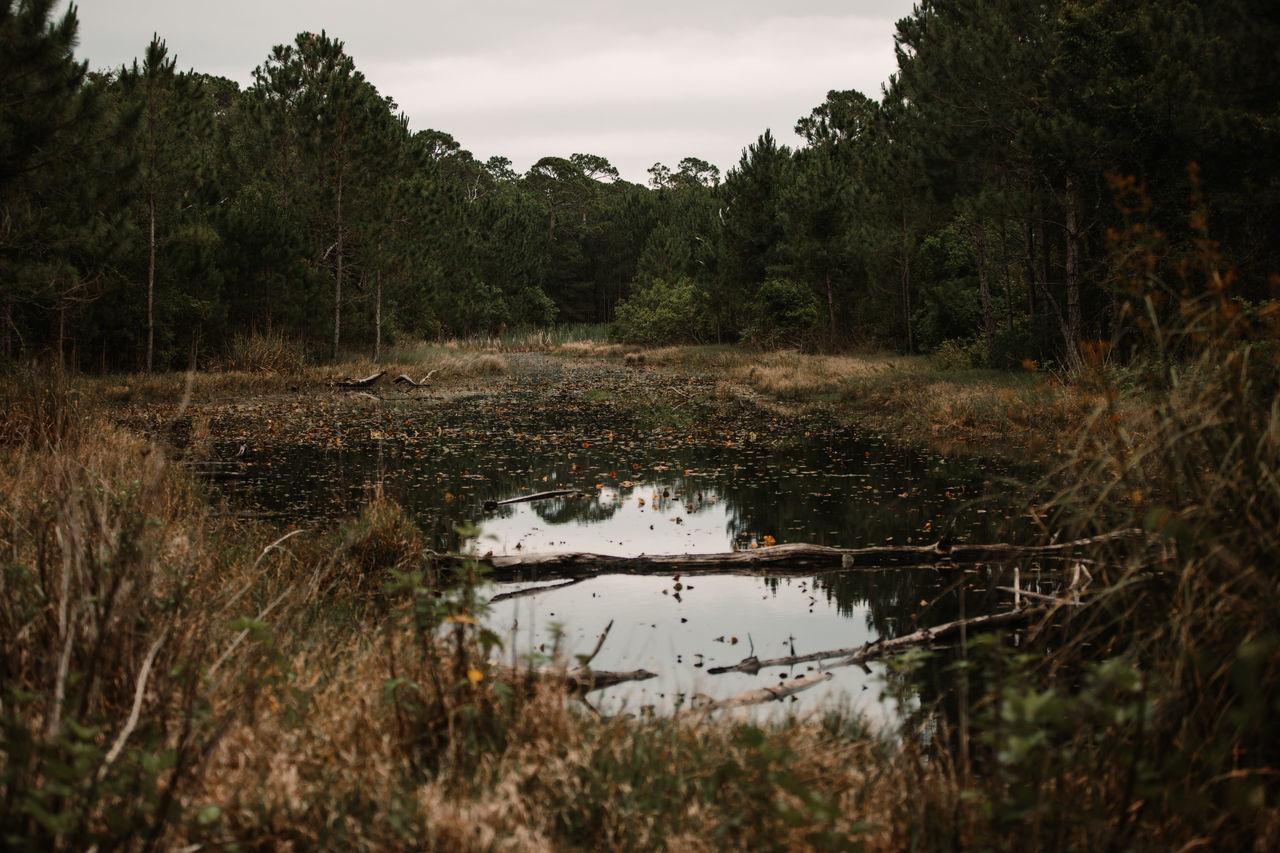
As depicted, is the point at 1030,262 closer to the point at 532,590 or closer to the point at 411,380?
the point at 411,380

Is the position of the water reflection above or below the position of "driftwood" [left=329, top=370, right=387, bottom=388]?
below

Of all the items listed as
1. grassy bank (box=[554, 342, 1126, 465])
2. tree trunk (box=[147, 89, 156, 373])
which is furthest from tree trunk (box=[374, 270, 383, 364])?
grassy bank (box=[554, 342, 1126, 465])

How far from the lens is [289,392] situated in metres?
21.5

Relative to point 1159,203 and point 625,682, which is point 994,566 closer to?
point 625,682

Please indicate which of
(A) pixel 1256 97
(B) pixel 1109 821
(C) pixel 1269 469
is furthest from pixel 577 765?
(A) pixel 1256 97

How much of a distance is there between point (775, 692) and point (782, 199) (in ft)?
103

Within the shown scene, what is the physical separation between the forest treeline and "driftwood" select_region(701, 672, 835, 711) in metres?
2.40

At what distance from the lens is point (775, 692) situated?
4.19 metres

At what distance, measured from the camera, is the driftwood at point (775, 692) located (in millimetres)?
3898

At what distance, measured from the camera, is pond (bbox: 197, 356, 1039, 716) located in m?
5.11

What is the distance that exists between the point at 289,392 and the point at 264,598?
18003 millimetres

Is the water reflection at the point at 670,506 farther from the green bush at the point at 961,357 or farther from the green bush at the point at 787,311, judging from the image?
the green bush at the point at 787,311

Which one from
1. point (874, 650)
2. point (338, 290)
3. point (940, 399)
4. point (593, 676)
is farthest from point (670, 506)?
point (338, 290)

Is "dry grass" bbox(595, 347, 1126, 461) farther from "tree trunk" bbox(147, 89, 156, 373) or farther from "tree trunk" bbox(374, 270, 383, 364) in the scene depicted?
"tree trunk" bbox(147, 89, 156, 373)
